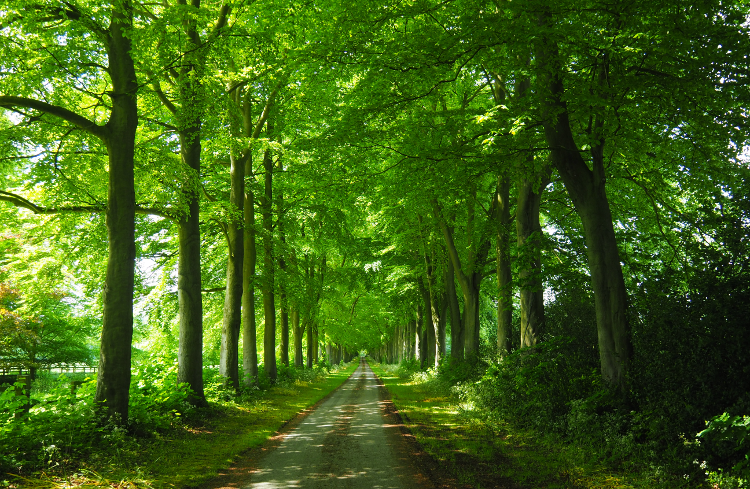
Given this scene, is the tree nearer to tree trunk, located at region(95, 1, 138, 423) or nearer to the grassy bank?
tree trunk, located at region(95, 1, 138, 423)

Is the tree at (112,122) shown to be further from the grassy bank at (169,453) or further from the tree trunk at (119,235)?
the grassy bank at (169,453)

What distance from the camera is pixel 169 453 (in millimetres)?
7980

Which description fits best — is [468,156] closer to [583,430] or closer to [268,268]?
[583,430]

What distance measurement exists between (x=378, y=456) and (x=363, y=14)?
831 centimetres

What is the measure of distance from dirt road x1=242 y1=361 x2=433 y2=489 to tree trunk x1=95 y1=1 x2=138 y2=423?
3151mm

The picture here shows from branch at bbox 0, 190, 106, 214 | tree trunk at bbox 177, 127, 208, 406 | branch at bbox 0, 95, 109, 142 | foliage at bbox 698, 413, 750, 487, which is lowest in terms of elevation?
foliage at bbox 698, 413, 750, 487

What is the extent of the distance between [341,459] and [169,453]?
2962 mm

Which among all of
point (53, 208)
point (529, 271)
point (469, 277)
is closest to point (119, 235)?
point (53, 208)

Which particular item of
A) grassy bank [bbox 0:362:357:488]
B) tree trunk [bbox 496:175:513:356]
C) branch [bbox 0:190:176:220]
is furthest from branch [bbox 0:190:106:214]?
tree trunk [bbox 496:175:513:356]

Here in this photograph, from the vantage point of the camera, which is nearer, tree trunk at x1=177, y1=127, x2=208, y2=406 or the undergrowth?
the undergrowth

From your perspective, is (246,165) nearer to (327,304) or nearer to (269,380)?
(269,380)

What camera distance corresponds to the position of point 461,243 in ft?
72.7

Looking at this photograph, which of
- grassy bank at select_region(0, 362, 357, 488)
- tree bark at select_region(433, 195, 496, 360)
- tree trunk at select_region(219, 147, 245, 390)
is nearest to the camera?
grassy bank at select_region(0, 362, 357, 488)

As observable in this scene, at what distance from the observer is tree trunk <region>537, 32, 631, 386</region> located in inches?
328
